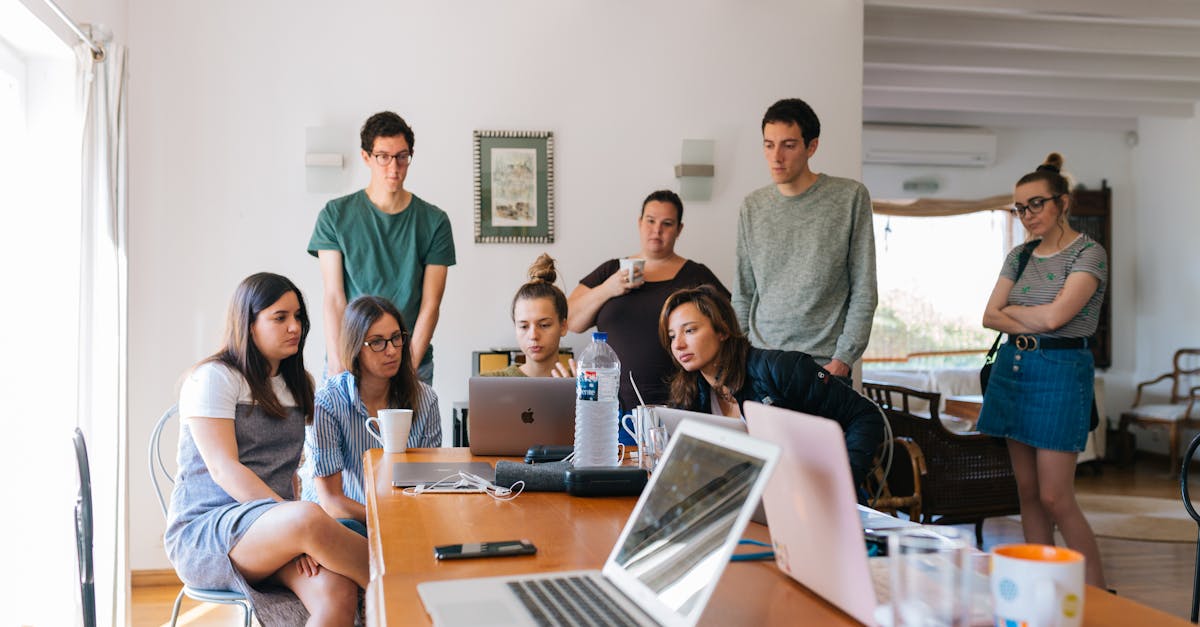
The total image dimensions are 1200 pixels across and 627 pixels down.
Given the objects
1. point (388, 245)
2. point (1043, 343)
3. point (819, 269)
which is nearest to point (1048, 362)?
point (1043, 343)

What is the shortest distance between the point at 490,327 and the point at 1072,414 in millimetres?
2378

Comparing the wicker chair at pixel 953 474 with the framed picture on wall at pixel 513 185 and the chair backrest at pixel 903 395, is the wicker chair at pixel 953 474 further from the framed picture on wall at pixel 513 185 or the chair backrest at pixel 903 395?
the framed picture on wall at pixel 513 185

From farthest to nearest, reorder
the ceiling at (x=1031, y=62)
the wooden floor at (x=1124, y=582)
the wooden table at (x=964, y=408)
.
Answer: the wooden table at (x=964, y=408), the ceiling at (x=1031, y=62), the wooden floor at (x=1124, y=582)

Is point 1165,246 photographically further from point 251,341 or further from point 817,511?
point 817,511

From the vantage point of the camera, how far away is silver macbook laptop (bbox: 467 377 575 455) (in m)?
2.30

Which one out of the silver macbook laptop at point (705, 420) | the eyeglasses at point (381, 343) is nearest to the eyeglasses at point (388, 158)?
the eyeglasses at point (381, 343)

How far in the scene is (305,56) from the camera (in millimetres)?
4133

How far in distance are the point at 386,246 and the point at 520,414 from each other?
58.8 inches

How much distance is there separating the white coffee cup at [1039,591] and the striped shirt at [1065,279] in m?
2.56

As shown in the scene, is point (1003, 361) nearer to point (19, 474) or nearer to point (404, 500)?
point (404, 500)

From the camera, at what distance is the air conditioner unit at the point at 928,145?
7672 millimetres

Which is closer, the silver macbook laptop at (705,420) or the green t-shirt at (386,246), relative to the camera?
the silver macbook laptop at (705,420)

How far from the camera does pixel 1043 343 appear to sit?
3.29 meters

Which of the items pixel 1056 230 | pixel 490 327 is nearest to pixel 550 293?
pixel 490 327
